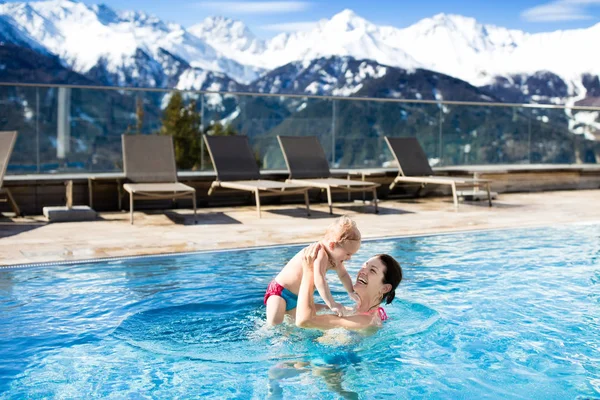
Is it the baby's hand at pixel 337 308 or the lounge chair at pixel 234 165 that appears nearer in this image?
the baby's hand at pixel 337 308

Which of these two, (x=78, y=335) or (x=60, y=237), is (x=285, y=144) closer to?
(x=60, y=237)

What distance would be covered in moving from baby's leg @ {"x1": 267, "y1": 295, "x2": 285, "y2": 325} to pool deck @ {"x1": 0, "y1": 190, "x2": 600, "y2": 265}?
2.45m

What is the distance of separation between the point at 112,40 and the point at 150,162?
103 m

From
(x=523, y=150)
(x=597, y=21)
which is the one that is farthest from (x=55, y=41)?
(x=523, y=150)

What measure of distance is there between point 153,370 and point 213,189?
629 cm

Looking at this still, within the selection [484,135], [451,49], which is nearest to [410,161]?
[484,135]

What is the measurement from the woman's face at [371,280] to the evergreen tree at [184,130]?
6853 mm

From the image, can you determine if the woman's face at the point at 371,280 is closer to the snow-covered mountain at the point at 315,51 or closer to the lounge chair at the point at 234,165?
the lounge chair at the point at 234,165

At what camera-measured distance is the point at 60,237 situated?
23.6 ft

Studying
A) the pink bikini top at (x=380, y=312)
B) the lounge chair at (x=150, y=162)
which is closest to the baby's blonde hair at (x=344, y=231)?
the pink bikini top at (x=380, y=312)

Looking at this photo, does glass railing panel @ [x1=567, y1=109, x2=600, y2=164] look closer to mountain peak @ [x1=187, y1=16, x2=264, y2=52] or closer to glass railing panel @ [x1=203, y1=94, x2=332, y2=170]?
glass railing panel @ [x1=203, y1=94, x2=332, y2=170]

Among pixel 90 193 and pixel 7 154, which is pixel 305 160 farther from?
pixel 7 154

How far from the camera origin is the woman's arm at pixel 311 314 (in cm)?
388

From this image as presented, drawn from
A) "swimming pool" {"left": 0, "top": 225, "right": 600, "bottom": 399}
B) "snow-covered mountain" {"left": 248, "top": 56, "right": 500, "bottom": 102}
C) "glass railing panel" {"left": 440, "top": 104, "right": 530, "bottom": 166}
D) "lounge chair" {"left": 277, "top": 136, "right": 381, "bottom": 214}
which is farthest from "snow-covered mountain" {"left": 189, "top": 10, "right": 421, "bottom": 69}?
"swimming pool" {"left": 0, "top": 225, "right": 600, "bottom": 399}
